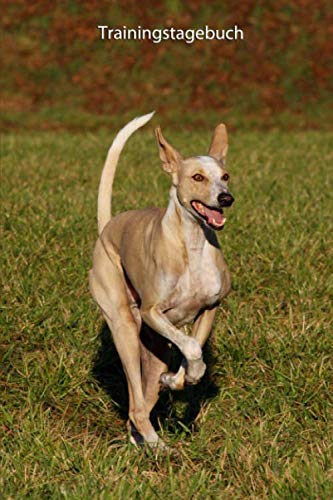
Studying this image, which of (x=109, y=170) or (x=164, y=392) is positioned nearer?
(x=109, y=170)

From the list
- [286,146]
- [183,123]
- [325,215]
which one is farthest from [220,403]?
[183,123]

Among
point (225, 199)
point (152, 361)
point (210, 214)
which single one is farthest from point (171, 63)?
point (225, 199)

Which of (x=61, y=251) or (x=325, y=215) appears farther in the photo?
(x=325, y=215)

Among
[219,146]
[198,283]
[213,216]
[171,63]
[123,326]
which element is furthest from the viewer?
[171,63]

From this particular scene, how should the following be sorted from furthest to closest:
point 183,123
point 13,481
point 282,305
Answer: point 183,123
point 282,305
point 13,481

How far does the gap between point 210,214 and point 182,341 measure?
26.2 inches

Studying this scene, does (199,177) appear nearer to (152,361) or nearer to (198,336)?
(198,336)

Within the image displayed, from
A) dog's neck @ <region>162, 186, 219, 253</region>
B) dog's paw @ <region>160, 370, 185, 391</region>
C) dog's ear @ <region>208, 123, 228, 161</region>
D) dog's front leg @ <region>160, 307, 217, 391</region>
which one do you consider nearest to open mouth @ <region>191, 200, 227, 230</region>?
dog's neck @ <region>162, 186, 219, 253</region>

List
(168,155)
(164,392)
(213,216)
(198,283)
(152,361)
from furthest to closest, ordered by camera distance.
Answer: (164,392) < (152,361) < (168,155) < (198,283) < (213,216)

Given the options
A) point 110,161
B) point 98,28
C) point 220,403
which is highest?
point 98,28

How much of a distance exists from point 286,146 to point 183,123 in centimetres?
671

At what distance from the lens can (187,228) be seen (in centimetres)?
487

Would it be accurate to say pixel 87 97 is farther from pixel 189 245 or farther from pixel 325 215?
pixel 189 245

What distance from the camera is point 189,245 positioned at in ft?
16.0
